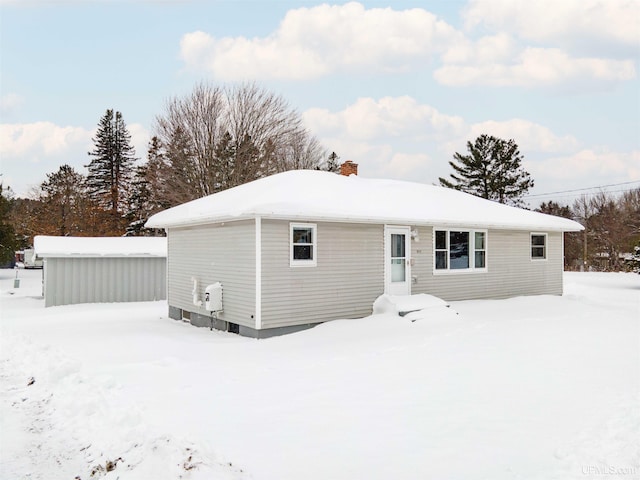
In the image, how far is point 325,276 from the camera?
10734 mm

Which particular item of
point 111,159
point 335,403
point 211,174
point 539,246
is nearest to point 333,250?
point 335,403

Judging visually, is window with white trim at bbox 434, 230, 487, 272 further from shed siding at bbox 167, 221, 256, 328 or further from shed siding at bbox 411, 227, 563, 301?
shed siding at bbox 167, 221, 256, 328

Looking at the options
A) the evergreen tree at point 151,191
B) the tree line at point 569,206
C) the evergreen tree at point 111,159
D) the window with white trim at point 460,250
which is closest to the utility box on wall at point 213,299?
the window with white trim at point 460,250

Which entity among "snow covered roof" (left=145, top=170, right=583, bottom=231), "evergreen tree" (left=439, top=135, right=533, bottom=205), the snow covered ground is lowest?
the snow covered ground

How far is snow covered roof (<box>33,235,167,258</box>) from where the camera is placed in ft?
56.7

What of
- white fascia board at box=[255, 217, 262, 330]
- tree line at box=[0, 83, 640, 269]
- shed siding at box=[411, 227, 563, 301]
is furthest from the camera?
tree line at box=[0, 83, 640, 269]

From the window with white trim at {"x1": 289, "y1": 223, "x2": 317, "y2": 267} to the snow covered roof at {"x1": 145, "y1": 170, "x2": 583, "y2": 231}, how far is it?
12.6 inches

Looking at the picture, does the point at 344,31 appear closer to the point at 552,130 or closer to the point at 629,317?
the point at 629,317

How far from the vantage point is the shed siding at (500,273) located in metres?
12.6

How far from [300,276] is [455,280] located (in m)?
5.04

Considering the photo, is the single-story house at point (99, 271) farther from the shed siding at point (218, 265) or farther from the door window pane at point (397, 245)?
the door window pane at point (397, 245)

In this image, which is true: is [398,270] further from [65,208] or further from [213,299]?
[65,208]

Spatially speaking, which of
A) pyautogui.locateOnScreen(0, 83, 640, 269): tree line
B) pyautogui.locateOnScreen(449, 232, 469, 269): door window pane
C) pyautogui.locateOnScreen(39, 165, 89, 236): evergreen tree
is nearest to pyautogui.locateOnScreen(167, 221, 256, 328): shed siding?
pyautogui.locateOnScreen(449, 232, 469, 269): door window pane

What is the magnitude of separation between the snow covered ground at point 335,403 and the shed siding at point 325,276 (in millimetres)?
588
